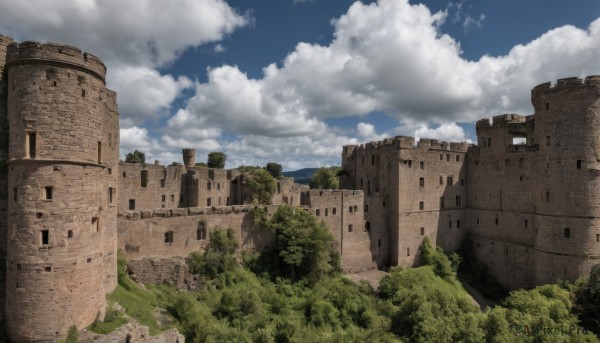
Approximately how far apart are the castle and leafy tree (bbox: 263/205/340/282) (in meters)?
1.39

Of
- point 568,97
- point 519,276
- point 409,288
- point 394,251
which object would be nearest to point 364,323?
point 409,288

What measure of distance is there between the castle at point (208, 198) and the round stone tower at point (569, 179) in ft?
0.30

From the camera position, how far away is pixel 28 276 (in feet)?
52.6

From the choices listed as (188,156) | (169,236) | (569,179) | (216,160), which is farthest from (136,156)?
(569,179)

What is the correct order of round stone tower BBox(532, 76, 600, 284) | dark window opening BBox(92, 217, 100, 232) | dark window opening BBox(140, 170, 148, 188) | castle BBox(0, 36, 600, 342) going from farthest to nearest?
dark window opening BBox(140, 170, 148, 188) < round stone tower BBox(532, 76, 600, 284) < dark window opening BBox(92, 217, 100, 232) < castle BBox(0, 36, 600, 342)

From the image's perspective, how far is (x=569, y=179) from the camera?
104 feet

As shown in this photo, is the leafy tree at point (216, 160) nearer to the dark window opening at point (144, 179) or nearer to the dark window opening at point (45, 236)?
the dark window opening at point (144, 179)

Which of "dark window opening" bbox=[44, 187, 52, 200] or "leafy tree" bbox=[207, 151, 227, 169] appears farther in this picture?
"leafy tree" bbox=[207, 151, 227, 169]

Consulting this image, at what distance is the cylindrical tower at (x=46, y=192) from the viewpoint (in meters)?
16.0

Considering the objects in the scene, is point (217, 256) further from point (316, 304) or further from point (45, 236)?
point (45, 236)

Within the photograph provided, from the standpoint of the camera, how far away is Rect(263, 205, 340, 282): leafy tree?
31.6m

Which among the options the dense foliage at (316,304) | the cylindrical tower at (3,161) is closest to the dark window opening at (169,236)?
the dense foliage at (316,304)

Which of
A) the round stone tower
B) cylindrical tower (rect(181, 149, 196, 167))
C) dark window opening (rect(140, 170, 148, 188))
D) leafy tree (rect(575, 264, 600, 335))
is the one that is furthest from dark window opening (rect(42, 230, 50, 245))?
the round stone tower

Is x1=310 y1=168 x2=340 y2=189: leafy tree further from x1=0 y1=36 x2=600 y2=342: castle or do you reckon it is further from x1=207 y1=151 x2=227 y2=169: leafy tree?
x1=207 y1=151 x2=227 y2=169: leafy tree
